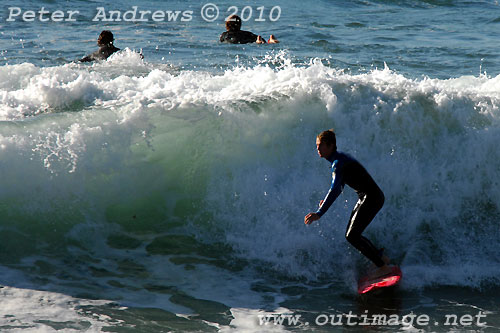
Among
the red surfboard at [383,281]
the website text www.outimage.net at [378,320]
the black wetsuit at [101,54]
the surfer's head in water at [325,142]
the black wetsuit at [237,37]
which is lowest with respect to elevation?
the website text www.outimage.net at [378,320]

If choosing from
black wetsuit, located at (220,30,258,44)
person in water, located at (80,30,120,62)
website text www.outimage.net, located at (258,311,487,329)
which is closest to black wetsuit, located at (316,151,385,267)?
website text www.outimage.net, located at (258,311,487,329)

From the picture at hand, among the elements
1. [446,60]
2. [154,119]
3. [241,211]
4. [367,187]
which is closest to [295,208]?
[241,211]

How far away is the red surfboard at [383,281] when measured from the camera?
21.5 ft

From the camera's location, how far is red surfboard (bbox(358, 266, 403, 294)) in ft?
21.5

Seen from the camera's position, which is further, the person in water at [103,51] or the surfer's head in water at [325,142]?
the person in water at [103,51]

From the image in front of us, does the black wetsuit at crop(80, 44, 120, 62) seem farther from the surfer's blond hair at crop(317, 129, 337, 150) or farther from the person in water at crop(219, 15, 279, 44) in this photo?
the surfer's blond hair at crop(317, 129, 337, 150)

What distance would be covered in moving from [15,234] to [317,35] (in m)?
11.6

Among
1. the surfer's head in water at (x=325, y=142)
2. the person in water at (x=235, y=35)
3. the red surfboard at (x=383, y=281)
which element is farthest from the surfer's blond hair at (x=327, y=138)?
the person in water at (x=235, y=35)

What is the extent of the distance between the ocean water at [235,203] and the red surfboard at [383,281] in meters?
0.10

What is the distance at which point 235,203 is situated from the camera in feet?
26.0

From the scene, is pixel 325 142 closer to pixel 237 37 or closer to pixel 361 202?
pixel 361 202

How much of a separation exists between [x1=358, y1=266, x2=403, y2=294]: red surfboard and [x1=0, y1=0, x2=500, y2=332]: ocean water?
0.10 metres

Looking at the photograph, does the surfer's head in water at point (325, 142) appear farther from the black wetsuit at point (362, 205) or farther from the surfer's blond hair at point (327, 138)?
the black wetsuit at point (362, 205)

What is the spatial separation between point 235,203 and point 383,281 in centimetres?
221
